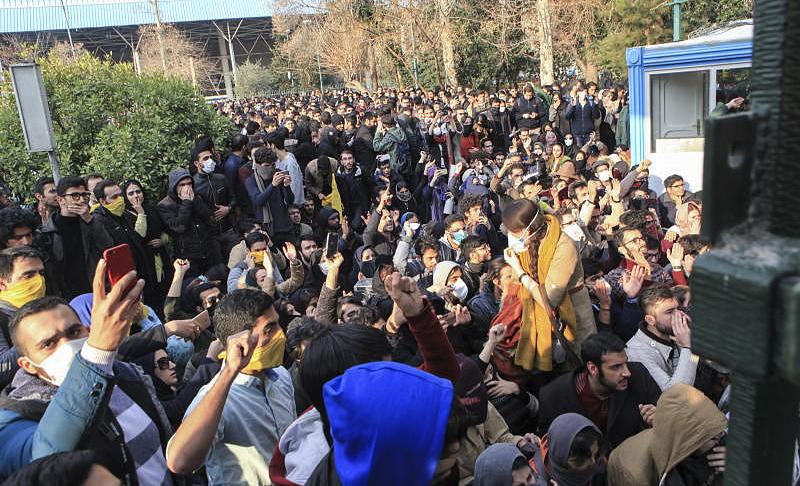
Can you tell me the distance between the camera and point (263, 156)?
745 centimetres

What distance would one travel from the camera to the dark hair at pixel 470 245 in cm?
544

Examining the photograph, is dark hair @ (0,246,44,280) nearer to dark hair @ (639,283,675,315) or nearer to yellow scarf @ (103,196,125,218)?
yellow scarf @ (103,196,125,218)

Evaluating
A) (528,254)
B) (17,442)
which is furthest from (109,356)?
(528,254)

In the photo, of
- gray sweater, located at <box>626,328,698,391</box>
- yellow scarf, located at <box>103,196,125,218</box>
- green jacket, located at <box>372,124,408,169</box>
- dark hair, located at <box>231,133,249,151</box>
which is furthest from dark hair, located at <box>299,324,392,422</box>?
green jacket, located at <box>372,124,408,169</box>

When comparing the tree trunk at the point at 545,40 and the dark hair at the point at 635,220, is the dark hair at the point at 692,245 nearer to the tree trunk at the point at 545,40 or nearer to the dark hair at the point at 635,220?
the dark hair at the point at 635,220

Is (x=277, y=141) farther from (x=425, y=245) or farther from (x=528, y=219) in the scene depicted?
(x=528, y=219)

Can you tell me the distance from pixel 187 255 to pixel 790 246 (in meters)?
5.89

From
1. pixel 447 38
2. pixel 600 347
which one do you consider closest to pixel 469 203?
pixel 600 347

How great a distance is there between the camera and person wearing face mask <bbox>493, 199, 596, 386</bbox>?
12.3 feet

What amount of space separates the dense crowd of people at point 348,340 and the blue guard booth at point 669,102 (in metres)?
2.70

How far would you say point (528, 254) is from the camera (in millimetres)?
3877

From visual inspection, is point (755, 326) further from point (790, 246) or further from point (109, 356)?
point (109, 356)

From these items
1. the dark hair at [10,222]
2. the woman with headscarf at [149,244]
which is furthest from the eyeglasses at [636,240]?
the dark hair at [10,222]

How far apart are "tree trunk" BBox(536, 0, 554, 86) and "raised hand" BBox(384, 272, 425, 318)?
18982 millimetres
